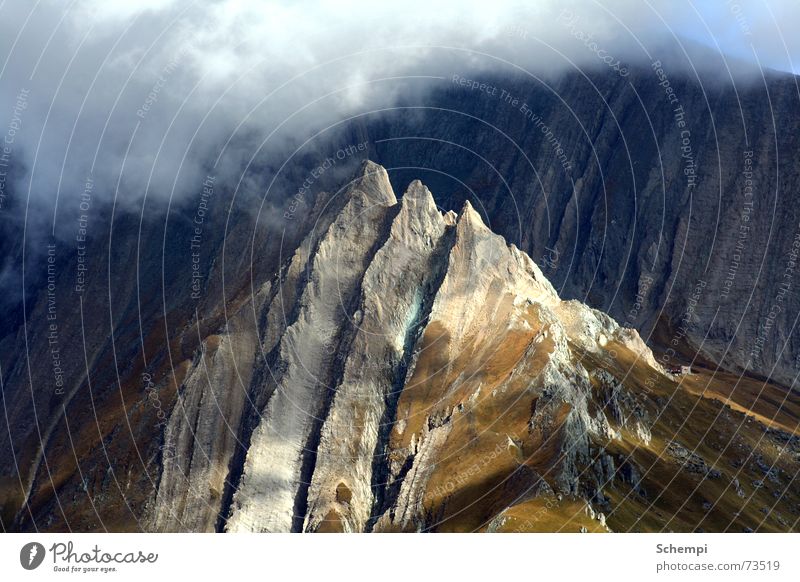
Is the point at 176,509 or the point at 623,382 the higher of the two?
the point at 623,382

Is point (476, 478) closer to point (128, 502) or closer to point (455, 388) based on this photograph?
A: point (455, 388)

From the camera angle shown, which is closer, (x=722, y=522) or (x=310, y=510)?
(x=722, y=522)

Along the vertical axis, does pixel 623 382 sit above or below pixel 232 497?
above

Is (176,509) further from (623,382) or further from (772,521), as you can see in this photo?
(772,521)
